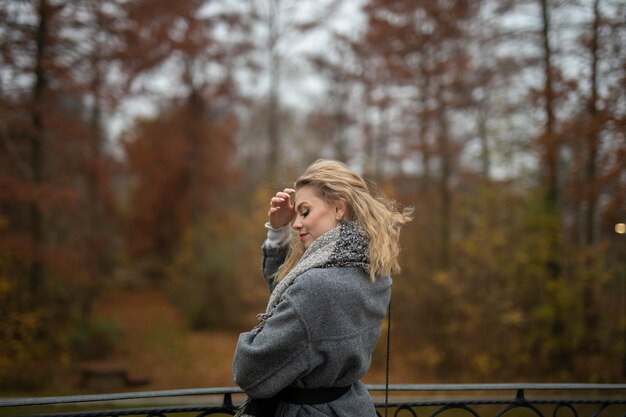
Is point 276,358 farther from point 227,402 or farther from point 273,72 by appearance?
point 273,72

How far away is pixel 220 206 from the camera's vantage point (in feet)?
64.8

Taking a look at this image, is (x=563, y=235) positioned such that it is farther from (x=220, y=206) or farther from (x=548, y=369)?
(x=220, y=206)

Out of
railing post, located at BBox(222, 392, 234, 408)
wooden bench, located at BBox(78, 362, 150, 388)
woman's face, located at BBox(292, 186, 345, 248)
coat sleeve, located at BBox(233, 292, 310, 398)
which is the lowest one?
wooden bench, located at BBox(78, 362, 150, 388)

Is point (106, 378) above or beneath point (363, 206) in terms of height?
beneath

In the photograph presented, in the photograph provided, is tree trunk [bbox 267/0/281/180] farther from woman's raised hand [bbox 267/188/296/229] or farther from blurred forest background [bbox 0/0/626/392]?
woman's raised hand [bbox 267/188/296/229]

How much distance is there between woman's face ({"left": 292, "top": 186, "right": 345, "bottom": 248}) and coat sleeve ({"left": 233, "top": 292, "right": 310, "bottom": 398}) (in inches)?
15.9

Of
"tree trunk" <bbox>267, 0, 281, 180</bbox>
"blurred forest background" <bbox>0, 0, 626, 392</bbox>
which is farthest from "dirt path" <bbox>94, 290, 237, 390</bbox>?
"tree trunk" <bbox>267, 0, 281, 180</bbox>

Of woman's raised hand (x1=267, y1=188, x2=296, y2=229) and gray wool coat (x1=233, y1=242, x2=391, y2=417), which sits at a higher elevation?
woman's raised hand (x1=267, y1=188, x2=296, y2=229)

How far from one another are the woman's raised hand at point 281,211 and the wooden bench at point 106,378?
8372mm

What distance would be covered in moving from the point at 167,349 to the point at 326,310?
11743mm

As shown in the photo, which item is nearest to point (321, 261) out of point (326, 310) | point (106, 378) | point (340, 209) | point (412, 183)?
point (326, 310)

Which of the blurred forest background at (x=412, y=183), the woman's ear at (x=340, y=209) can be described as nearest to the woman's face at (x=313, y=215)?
the woman's ear at (x=340, y=209)

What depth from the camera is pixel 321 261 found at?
181cm

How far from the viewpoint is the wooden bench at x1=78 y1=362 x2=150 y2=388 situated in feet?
31.1
